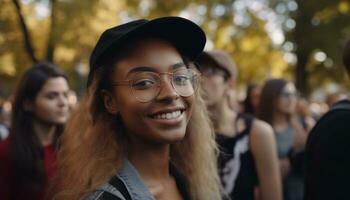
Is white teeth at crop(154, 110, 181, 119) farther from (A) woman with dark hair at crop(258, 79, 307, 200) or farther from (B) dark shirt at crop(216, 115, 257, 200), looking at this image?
(A) woman with dark hair at crop(258, 79, 307, 200)

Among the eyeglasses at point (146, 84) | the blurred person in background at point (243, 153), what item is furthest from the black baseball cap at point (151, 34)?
the blurred person in background at point (243, 153)

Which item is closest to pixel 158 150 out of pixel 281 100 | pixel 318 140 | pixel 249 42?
pixel 318 140

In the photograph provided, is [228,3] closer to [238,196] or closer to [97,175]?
[238,196]

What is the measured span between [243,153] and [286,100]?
6.33 feet

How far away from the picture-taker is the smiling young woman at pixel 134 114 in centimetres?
198

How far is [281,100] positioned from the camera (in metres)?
5.38

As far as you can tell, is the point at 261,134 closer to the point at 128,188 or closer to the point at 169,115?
the point at 169,115

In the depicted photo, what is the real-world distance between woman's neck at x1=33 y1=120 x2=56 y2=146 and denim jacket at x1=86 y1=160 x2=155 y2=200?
217 centimetres

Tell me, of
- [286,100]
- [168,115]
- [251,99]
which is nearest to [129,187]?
[168,115]

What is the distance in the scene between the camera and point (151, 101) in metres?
1.98

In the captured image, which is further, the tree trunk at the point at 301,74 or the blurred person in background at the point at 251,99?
the tree trunk at the point at 301,74

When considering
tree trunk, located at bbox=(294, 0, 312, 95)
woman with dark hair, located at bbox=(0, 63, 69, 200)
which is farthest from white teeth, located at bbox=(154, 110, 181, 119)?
tree trunk, located at bbox=(294, 0, 312, 95)

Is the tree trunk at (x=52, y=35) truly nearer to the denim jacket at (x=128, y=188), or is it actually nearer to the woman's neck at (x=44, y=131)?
the woman's neck at (x=44, y=131)

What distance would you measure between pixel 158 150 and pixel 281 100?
346 centimetres
